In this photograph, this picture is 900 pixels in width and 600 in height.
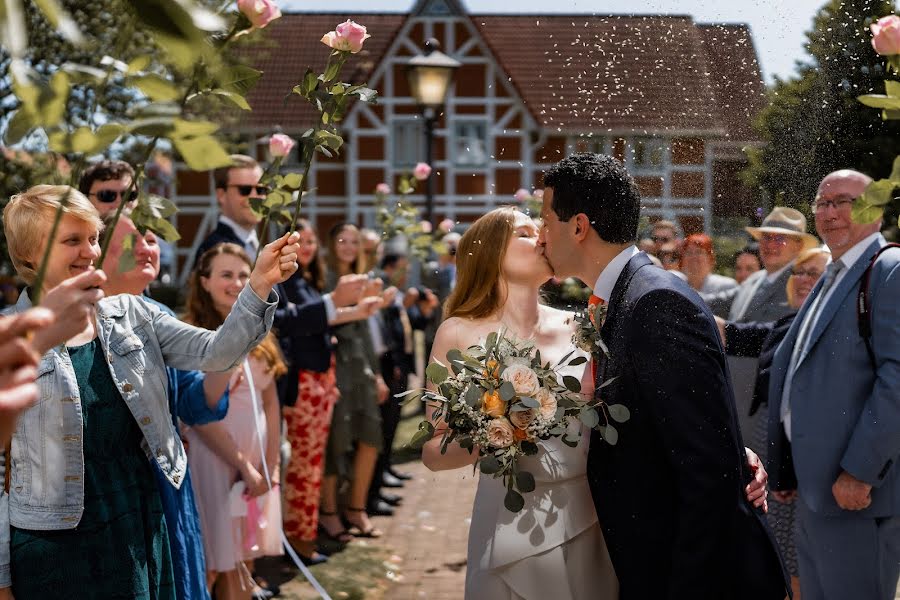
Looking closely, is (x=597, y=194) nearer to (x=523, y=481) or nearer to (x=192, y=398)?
(x=523, y=481)

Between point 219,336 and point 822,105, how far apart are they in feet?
6.14

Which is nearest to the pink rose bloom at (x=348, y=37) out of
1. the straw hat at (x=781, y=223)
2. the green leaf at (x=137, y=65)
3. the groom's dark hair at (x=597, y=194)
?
the groom's dark hair at (x=597, y=194)

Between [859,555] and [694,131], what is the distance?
5.72 feet

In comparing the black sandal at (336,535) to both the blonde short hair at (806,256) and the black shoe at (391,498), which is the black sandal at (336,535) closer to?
the black shoe at (391,498)

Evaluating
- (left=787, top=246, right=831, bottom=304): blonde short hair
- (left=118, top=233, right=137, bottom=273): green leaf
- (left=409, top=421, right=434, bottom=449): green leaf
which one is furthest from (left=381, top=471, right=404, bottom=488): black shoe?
(left=118, top=233, right=137, bottom=273): green leaf

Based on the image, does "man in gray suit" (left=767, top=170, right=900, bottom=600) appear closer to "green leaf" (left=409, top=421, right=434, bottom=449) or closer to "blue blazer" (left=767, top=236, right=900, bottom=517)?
"blue blazer" (left=767, top=236, right=900, bottom=517)

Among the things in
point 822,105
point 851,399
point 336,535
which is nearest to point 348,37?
point 822,105

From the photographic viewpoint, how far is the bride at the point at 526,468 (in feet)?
9.29

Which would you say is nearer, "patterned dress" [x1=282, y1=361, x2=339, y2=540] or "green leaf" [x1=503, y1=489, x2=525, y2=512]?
"green leaf" [x1=503, y1=489, x2=525, y2=512]

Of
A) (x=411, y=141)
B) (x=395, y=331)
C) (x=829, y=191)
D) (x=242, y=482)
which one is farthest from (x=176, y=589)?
(x=411, y=141)

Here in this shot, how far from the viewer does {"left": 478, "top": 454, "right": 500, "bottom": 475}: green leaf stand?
2.53 meters

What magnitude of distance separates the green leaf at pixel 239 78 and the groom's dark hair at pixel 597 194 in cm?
85

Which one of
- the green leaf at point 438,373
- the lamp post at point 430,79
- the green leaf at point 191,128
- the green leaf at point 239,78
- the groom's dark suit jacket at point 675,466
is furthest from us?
the lamp post at point 430,79

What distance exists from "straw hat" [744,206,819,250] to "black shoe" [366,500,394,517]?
4.82 metres
